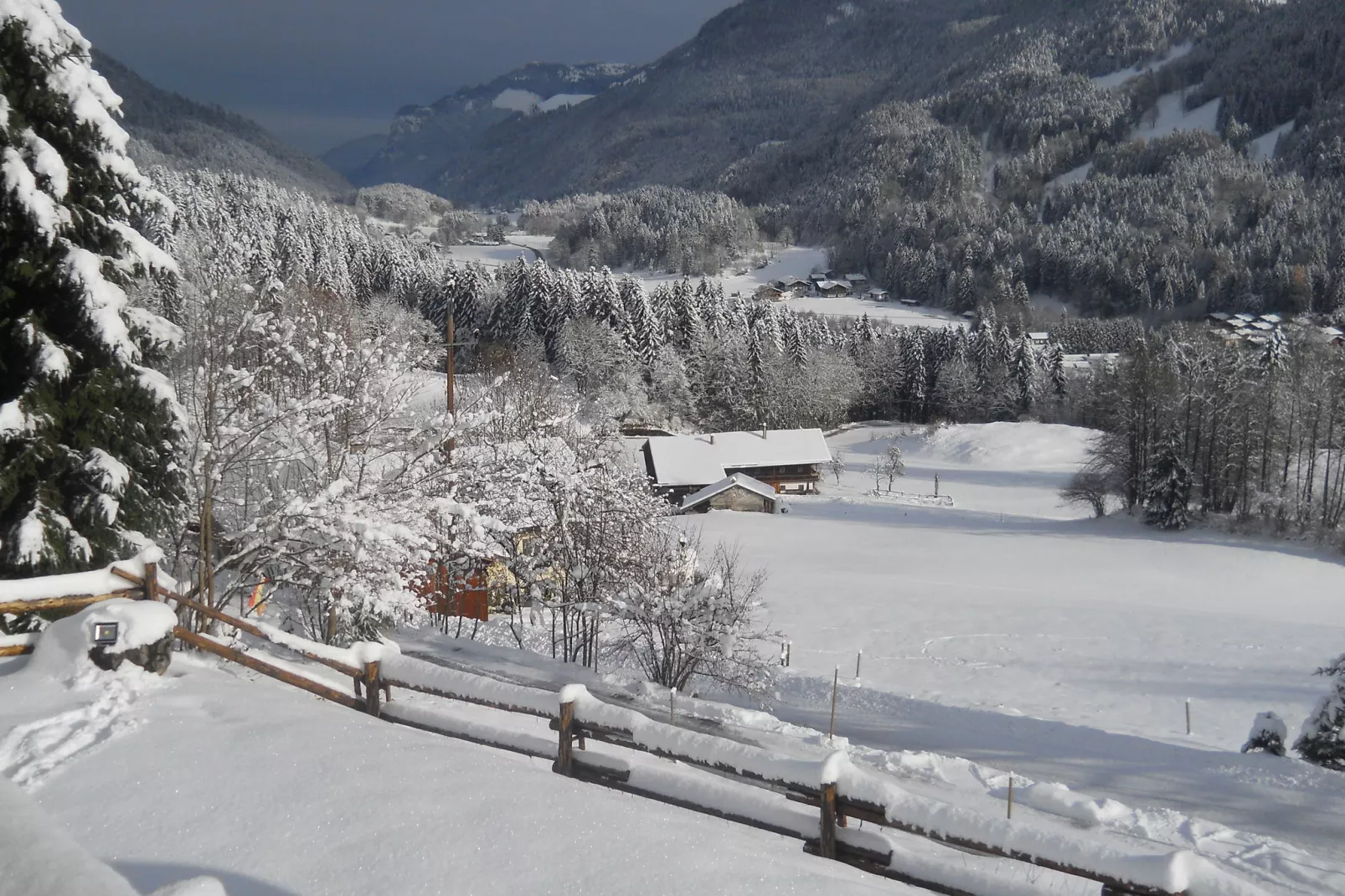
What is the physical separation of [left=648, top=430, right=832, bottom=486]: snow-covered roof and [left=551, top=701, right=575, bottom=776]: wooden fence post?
178 ft

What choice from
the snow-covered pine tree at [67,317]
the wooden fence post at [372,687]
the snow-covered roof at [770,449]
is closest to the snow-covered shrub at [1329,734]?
the wooden fence post at [372,687]

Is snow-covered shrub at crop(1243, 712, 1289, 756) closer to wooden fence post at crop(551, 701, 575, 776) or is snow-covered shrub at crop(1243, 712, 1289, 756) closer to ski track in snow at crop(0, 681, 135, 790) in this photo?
wooden fence post at crop(551, 701, 575, 776)

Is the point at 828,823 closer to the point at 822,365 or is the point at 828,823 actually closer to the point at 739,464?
the point at 739,464

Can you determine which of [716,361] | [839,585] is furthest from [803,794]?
[716,361]

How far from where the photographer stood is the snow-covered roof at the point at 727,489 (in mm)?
58969

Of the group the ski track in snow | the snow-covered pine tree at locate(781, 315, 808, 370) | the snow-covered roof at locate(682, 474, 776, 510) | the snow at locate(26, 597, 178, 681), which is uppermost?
the snow-covered pine tree at locate(781, 315, 808, 370)

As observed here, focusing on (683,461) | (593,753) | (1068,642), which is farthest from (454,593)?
(683,461)

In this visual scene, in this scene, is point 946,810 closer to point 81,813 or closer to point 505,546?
point 81,813

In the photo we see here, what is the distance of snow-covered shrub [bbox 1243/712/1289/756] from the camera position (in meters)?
14.5

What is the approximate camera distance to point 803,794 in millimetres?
6145

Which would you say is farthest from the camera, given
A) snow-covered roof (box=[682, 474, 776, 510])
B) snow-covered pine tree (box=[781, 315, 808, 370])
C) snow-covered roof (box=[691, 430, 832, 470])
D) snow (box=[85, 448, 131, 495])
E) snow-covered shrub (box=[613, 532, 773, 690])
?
snow-covered pine tree (box=[781, 315, 808, 370])

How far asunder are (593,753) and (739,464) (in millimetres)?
60019

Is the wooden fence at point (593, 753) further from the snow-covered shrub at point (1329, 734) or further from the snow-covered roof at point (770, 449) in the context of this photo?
the snow-covered roof at point (770, 449)

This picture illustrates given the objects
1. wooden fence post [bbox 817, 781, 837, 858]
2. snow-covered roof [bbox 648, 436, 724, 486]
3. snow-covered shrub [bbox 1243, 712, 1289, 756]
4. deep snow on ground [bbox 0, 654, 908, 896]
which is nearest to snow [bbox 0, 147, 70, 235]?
deep snow on ground [bbox 0, 654, 908, 896]
